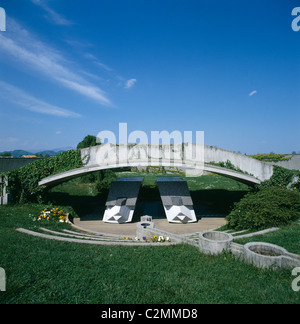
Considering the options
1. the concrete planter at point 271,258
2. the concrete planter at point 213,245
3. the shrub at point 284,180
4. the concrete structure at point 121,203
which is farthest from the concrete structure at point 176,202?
the concrete planter at point 271,258

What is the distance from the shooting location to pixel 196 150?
1319 cm

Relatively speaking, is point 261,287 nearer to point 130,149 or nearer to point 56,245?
point 56,245

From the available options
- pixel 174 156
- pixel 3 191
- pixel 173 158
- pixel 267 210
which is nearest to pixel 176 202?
pixel 173 158

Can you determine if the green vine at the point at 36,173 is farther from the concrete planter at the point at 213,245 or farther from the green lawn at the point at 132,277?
the concrete planter at the point at 213,245

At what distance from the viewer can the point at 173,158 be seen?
1337 cm

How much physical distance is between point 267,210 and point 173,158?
5.97 m

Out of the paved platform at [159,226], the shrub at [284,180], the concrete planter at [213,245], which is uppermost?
the shrub at [284,180]

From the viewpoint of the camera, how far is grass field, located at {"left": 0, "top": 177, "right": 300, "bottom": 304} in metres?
4.04

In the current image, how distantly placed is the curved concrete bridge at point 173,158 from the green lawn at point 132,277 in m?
6.73

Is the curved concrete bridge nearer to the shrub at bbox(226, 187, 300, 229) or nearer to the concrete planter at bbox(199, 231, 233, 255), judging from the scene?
the shrub at bbox(226, 187, 300, 229)

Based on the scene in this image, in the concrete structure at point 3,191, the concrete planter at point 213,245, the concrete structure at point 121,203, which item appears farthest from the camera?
the concrete structure at point 121,203

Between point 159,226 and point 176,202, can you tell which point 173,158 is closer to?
point 176,202

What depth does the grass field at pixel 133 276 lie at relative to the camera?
4.04 metres

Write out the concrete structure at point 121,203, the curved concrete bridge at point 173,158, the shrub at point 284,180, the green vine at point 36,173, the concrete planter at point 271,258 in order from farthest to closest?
the concrete structure at point 121,203 → the green vine at point 36,173 → the curved concrete bridge at point 173,158 → the shrub at point 284,180 → the concrete planter at point 271,258
